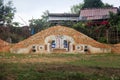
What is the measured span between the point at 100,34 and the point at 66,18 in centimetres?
1192

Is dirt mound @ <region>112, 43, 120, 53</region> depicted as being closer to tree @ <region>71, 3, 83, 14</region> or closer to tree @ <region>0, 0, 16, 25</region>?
tree @ <region>0, 0, 16, 25</region>

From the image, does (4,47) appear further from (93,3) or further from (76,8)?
(76,8)

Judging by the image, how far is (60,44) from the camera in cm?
2978

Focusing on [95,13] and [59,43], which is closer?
[59,43]

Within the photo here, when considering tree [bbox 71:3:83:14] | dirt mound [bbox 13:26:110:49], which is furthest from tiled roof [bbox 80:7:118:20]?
tree [bbox 71:3:83:14]

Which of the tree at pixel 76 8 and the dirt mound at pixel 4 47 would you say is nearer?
the dirt mound at pixel 4 47

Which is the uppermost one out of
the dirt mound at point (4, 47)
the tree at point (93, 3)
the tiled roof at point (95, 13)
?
the tree at point (93, 3)

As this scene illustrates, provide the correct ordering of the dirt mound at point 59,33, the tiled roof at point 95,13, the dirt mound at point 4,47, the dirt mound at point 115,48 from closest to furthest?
the dirt mound at point 115,48, the dirt mound at point 59,33, the dirt mound at point 4,47, the tiled roof at point 95,13

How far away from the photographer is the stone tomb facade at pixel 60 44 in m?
29.0

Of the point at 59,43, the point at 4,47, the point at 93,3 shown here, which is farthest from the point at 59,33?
the point at 93,3

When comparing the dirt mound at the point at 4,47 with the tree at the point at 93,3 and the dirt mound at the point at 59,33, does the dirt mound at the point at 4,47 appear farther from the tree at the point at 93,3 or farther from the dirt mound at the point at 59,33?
the tree at the point at 93,3

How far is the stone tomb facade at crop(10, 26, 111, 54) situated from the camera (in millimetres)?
29047

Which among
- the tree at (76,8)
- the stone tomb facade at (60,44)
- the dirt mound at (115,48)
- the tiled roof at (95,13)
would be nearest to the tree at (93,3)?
the tiled roof at (95,13)

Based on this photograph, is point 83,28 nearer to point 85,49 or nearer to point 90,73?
point 85,49
